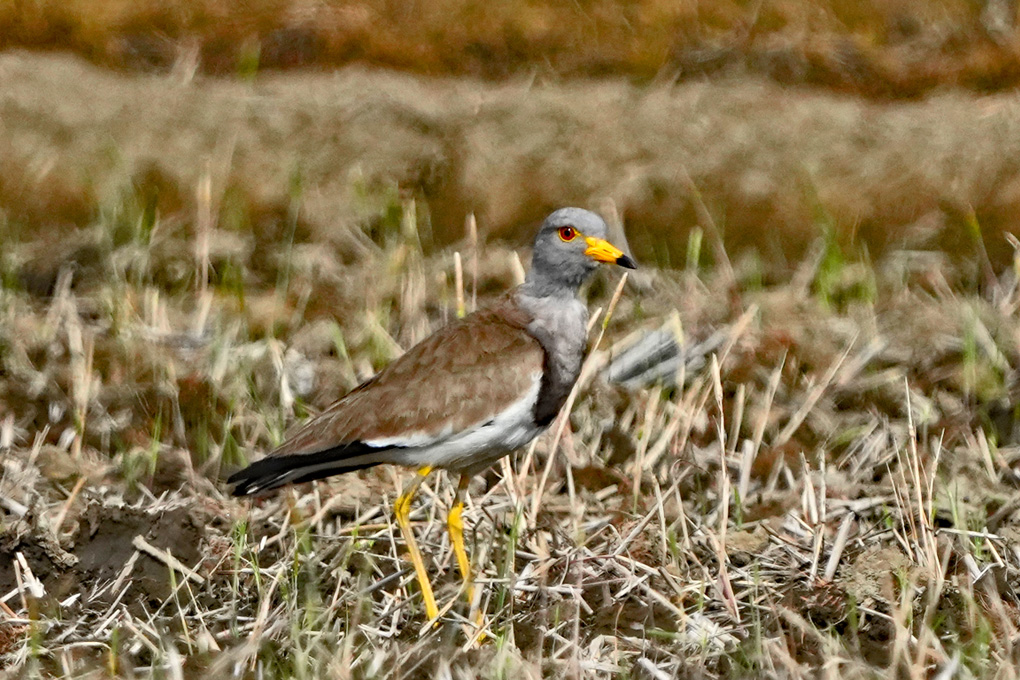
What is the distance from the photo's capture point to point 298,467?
4625 mm

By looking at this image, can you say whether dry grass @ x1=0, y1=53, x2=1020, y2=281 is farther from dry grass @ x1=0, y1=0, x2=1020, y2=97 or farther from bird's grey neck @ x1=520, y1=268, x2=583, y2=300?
bird's grey neck @ x1=520, y1=268, x2=583, y2=300

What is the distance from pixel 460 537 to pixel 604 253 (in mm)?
1117

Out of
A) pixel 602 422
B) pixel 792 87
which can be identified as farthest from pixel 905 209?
pixel 602 422

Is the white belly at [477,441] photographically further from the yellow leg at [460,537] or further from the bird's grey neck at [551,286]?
the bird's grey neck at [551,286]

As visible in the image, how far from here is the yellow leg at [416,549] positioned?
15.2 ft

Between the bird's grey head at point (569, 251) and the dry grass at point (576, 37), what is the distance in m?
3.24

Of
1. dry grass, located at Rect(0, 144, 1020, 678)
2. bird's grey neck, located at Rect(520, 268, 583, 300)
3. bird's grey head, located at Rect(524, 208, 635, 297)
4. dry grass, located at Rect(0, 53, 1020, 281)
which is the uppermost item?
bird's grey head, located at Rect(524, 208, 635, 297)

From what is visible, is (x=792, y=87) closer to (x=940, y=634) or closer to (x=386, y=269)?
(x=386, y=269)

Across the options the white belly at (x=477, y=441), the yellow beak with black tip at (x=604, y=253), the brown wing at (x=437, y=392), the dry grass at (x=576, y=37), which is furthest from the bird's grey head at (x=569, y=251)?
the dry grass at (x=576, y=37)

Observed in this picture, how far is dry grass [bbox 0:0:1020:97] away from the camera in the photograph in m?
8.10

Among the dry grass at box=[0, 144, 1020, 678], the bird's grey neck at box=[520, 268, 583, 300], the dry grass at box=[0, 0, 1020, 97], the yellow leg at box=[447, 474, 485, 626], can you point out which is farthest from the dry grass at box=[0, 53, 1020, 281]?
the yellow leg at box=[447, 474, 485, 626]

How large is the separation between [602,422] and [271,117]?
299cm

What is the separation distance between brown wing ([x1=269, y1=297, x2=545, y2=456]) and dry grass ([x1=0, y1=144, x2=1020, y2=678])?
0.36 m

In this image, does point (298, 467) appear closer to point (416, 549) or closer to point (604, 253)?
point (416, 549)
